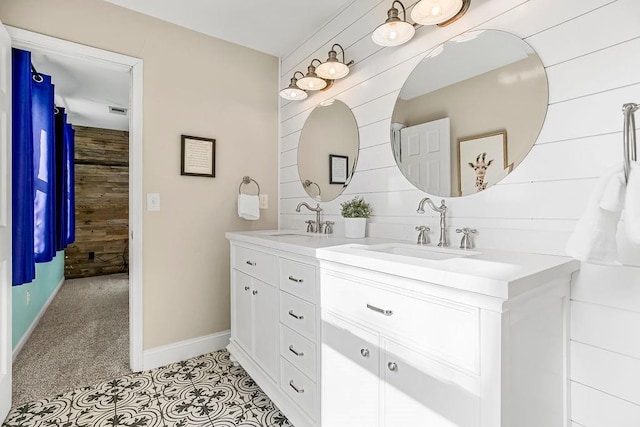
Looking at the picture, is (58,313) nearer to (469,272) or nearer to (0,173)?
(0,173)

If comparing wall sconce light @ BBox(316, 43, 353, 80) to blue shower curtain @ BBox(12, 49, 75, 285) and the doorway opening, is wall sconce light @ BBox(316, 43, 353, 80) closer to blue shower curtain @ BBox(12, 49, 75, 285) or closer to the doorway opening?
the doorway opening

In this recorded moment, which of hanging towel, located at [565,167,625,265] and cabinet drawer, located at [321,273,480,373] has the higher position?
hanging towel, located at [565,167,625,265]

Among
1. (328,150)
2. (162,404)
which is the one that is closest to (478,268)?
(328,150)

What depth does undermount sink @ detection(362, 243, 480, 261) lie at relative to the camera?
1331 millimetres

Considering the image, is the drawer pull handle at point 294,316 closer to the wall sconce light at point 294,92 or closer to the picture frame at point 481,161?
the picture frame at point 481,161

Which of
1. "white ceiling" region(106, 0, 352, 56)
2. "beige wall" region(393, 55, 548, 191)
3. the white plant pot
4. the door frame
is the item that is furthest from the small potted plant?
the door frame

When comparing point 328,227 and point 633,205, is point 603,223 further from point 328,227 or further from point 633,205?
point 328,227

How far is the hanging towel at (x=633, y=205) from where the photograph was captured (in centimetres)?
81

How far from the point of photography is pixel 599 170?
109cm

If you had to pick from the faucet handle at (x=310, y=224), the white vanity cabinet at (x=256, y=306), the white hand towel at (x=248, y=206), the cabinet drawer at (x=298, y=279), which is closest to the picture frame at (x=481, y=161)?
the cabinet drawer at (x=298, y=279)

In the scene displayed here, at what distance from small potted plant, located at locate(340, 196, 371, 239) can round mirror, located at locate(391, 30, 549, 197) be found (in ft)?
1.09

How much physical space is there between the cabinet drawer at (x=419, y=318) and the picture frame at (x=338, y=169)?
979 mm

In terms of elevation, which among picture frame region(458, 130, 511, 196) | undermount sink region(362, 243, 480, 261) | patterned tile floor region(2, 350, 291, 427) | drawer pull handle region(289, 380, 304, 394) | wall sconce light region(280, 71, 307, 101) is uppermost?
wall sconce light region(280, 71, 307, 101)

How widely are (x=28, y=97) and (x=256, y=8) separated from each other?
5.01ft
